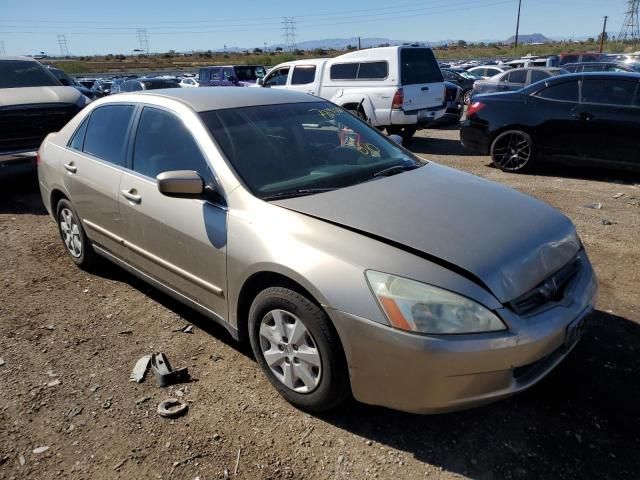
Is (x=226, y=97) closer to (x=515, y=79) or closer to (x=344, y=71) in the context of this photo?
(x=344, y=71)

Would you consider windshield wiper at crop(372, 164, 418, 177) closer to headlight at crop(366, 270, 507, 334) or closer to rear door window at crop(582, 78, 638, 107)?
headlight at crop(366, 270, 507, 334)

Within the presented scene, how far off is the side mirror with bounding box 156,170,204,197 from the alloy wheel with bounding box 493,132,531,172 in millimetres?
6489

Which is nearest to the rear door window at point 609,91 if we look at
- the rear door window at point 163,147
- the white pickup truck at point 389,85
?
the white pickup truck at point 389,85

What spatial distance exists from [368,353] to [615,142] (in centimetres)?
657

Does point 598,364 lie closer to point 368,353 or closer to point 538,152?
point 368,353

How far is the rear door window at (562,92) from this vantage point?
7.57 meters

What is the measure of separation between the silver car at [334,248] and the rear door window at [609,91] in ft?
16.8

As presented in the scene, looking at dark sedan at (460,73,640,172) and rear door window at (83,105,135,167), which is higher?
rear door window at (83,105,135,167)

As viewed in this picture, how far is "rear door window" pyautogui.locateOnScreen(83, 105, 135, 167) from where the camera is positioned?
12.2 feet

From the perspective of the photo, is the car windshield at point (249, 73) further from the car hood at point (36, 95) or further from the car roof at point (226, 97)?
the car roof at point (226, 97)

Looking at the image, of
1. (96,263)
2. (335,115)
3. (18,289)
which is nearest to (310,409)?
(335,115)

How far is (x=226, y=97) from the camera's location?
3.52m

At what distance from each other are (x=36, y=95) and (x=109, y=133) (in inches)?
189

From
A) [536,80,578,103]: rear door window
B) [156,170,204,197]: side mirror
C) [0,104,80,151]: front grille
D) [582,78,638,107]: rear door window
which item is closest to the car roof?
[156,170,204,197]: side mirror
